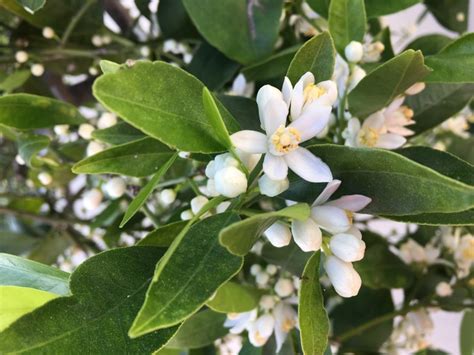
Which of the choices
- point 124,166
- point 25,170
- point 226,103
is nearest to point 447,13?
point 226,103

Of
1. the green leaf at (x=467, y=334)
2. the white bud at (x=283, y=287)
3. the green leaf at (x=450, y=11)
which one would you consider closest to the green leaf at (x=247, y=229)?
the white bud at (x=283, y=287)

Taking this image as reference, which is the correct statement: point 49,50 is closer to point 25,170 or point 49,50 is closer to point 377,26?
point 25,170

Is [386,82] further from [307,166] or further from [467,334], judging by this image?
[467,334]

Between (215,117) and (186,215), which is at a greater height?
(215,117)

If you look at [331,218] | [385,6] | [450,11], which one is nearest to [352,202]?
[331,218]

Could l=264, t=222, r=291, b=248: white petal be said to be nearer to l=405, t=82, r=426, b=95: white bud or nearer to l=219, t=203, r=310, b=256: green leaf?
l=219, t=203, r=310, b=256: green leaf

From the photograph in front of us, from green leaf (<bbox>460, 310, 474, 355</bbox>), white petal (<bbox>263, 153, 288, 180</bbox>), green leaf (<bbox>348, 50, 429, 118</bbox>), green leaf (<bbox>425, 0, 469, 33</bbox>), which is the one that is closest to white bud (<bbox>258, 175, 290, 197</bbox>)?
white petal (<bbox>263, 153, 288, 180</bbox>)
